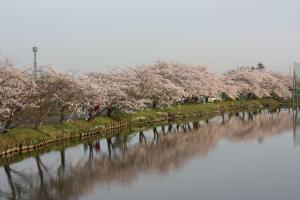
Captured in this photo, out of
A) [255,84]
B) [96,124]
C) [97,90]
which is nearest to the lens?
[97,90]

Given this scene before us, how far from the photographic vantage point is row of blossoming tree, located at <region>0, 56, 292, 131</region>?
18.8 meters

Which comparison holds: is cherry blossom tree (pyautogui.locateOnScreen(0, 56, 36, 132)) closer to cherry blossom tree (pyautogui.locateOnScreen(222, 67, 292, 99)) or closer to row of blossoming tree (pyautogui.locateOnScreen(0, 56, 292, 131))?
row of blossoming tree (pyautogui.locateOnScreen(0, 56, 292, 131))

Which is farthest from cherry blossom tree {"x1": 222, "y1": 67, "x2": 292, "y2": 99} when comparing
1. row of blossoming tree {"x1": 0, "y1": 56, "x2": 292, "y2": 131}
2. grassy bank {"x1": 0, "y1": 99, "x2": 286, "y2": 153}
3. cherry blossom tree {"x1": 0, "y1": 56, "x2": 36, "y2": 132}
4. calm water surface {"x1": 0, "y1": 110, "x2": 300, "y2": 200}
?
cherry blossom tree {"x1": 0, "y1": 56, "x2": 36, "y2": 132}

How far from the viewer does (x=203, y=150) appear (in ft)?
62.0

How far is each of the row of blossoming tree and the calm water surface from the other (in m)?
2.41

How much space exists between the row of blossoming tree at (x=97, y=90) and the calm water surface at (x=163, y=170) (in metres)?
2.41

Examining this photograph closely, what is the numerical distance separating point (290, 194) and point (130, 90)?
806 inches

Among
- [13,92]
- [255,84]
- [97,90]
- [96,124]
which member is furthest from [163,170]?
[255,84]

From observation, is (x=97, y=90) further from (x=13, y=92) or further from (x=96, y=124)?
(x=13, y=92)

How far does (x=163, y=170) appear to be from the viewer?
14570 millimetres

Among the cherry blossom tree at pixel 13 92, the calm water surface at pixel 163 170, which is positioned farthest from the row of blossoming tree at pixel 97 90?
the calm water surface at pixel 163 170

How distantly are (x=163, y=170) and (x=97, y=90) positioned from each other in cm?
1055

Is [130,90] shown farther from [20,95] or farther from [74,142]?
[20,95]

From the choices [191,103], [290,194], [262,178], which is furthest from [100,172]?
[191,103]
